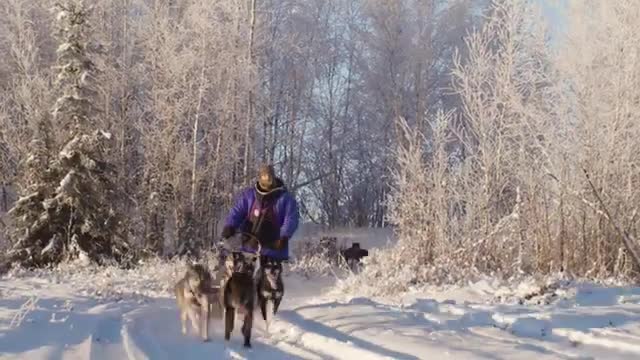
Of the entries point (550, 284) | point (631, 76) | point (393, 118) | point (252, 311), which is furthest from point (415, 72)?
point (252, 311)

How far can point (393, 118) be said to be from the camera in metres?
35.6

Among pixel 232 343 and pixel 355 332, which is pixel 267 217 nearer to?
pixel 232 343

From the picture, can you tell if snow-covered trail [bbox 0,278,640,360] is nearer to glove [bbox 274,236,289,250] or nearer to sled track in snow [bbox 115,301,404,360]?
sled track in snow [bbox 115,301,404,360]

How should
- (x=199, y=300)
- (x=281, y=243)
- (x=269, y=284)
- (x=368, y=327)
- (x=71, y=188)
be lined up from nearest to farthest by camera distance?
1. (x=368, y=327)
2. (x=199, y=300)
3. (x=269, y=284)
4. (x=281, y=243)
5. (x=71, y=188)

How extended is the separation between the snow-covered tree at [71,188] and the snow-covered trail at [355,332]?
10.00m

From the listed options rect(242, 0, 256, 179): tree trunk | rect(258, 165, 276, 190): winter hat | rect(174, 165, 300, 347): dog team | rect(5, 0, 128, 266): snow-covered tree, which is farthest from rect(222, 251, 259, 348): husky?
rect(242, 0, 256, 179): tree trunk

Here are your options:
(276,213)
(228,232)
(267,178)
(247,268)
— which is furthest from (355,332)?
(267,178)

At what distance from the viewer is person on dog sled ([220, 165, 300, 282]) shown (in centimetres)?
895

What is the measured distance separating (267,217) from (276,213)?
118 millimetres

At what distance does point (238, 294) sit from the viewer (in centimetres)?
777

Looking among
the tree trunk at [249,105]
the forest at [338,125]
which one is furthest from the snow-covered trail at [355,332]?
the tree trunk at [249,105]

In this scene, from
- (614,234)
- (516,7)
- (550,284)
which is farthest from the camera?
(516,7)

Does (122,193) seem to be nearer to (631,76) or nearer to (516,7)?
(516,7)

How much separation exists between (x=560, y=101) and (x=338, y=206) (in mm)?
22560
